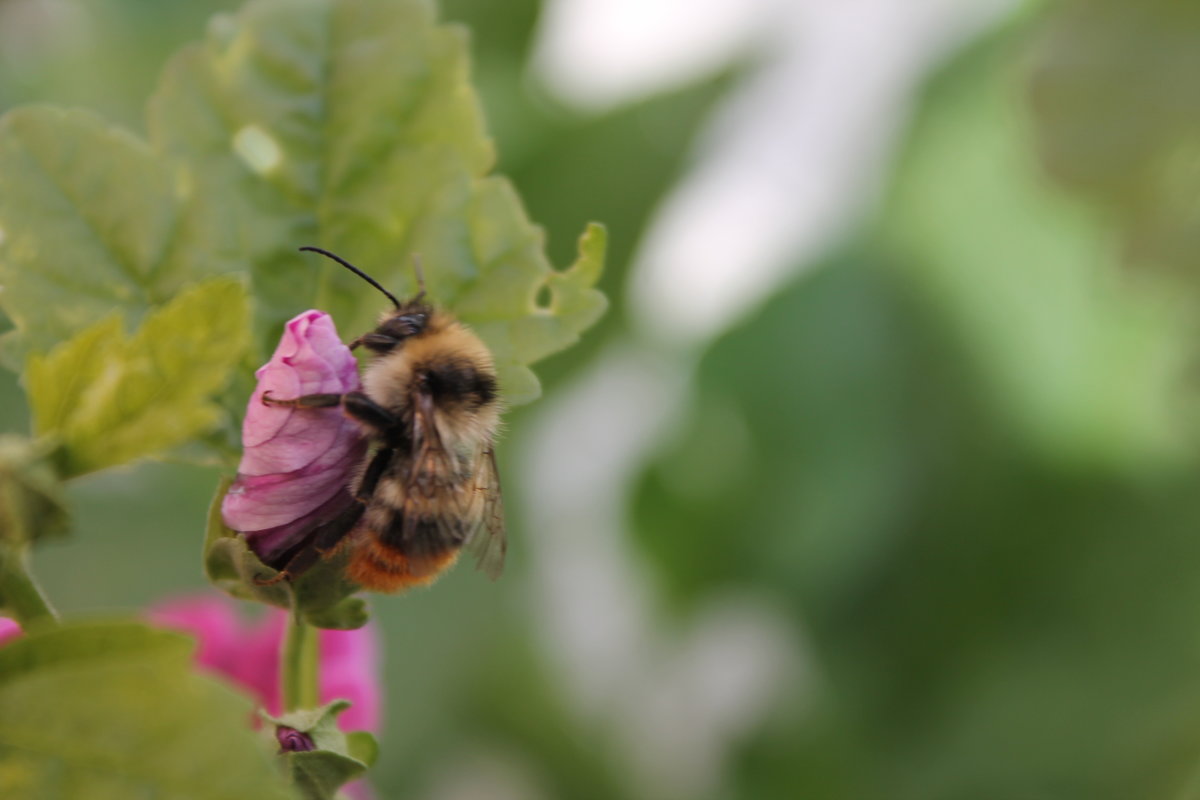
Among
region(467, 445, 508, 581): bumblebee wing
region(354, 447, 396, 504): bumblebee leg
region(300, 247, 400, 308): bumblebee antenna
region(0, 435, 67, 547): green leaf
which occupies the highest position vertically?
region(300, 247, 400, 308): bumblebee antenna

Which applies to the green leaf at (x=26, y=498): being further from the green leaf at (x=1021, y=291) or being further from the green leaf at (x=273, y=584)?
the green leaf at (x=1021, y=291)

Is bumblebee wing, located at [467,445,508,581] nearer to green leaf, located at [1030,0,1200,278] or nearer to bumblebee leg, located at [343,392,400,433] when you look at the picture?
bumblebee leg, located at [343,392,400,433]

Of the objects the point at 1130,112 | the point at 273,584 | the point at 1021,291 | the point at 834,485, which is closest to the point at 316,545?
the point at 273,584

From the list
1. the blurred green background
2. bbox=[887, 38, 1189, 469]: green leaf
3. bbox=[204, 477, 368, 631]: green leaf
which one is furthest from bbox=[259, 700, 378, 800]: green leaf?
bbox=[887, 38, 1189, 469]: green leaf

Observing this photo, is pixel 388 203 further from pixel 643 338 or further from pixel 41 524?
pixel 643 338

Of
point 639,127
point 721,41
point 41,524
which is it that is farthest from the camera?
point 721,41

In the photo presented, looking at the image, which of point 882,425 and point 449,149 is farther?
point 882,425

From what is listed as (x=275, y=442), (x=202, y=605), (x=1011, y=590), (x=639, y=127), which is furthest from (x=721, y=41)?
(x=275, y=442)
